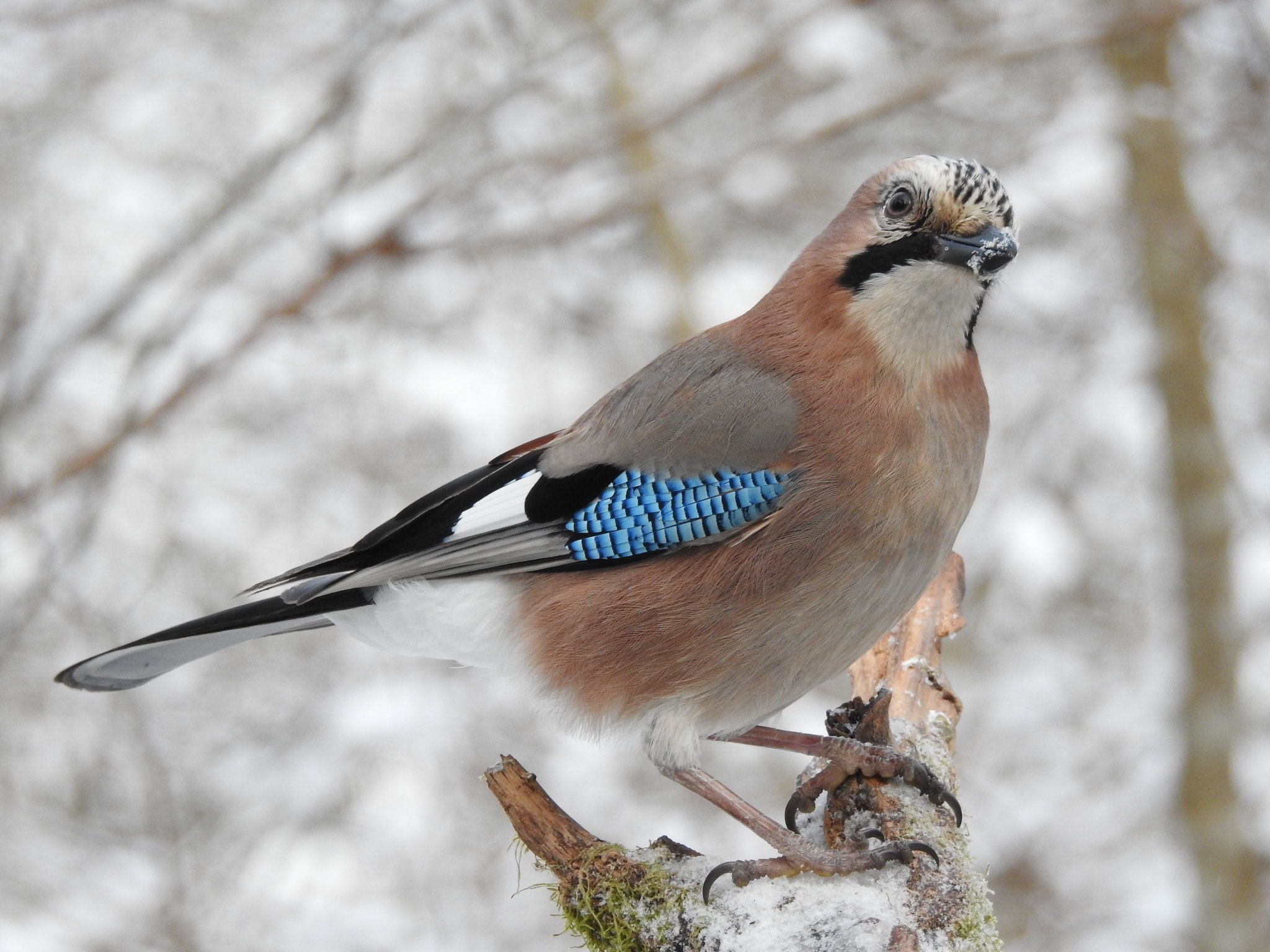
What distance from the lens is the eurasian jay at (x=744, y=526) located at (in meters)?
2.86

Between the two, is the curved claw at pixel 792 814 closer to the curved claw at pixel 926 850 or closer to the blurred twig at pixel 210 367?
the curved claw at pixel 926 850

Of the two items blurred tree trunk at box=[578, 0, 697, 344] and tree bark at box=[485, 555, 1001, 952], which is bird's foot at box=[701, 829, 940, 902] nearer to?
tree bark at box=[485, 555, 1001, 952]

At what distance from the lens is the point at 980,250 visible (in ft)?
9.20

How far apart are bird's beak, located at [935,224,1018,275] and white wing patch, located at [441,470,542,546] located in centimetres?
121

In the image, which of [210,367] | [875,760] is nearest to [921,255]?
[875,760]

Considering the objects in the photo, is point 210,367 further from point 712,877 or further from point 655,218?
point 655,218

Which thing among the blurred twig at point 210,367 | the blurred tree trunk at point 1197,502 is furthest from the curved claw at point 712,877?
the blurred tree trunk at point 1197,502

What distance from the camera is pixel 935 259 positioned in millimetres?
2869

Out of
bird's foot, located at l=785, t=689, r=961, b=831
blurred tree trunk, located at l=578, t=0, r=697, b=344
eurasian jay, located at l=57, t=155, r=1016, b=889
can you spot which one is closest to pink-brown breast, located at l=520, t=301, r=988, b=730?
eurasian jay, located at l=57, t=155, r=1016, b=889

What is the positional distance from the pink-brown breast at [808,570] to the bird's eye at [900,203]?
11.2 inches

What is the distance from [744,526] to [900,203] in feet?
2.84

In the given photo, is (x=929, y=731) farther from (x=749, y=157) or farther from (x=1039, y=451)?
(x=1039, y=451)

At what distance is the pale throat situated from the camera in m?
2.95

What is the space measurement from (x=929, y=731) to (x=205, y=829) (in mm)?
4485
